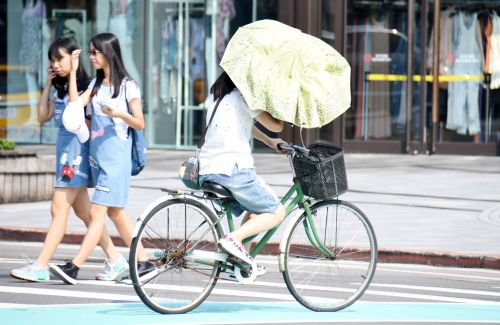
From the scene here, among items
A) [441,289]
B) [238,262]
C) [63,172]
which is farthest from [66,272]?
[441,289]

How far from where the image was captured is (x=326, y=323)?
310 inches

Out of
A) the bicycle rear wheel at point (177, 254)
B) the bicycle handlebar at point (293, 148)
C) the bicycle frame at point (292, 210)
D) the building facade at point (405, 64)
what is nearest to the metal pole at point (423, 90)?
the building facade at point (405, 64)

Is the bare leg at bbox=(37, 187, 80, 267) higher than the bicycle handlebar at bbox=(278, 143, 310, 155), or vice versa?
the bicycle handlebar at bbox=(278, 143, 310, 155)

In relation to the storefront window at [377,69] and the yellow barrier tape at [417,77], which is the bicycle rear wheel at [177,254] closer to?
the storefront window at [377,69]

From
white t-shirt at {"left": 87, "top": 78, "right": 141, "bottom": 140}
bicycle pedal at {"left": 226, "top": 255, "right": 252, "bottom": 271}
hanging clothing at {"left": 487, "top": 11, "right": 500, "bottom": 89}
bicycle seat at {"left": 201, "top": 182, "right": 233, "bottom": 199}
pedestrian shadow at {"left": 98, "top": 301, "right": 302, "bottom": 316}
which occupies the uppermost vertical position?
hanging clothing at {"left": 487, "top": 11, "right": 500, "bottom": 89}

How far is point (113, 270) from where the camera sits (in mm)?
9750

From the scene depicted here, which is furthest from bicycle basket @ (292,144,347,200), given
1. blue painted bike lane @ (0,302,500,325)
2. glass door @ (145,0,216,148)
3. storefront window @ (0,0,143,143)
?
storefront window @ (0,0,143,143)

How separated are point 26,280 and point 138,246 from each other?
197 centimetres

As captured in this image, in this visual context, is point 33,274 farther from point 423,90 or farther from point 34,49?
point 34,49

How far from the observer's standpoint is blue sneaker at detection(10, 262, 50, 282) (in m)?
9.41

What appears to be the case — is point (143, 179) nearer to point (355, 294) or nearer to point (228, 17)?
point (228, 17)

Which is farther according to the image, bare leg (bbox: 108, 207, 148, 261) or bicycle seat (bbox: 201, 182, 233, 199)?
bare leg (bbox: 108, 207, 148, 261)

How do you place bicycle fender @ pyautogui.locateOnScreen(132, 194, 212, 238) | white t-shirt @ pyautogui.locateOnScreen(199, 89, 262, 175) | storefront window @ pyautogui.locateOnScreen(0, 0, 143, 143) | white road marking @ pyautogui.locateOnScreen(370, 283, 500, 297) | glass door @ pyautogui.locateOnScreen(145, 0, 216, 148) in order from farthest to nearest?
storefront window @ pyautogui.locateOnScreen(0, 0, 143, 143)
glass door @ pyautogui.locateOnScreen(145, 0, 216, 148)
white road marking @ pyautogui.locateOnScreen(370, 283, 500, 297)
white t-shirt @ pyautogui.locateOnScreen(199, 89, 262, 175)
bicycle fender @ pyautogui.locateOnScreen(132, 194, 212, 238)

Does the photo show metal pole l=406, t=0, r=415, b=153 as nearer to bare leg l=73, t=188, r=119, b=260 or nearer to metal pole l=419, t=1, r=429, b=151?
metal pole l=419, t=1, r=429, b=151
